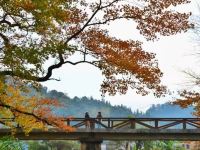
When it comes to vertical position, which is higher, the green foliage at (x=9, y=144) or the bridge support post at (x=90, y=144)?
the bridge support post at (x=90, y=144)

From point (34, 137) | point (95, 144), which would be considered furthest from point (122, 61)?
point (34, 137)

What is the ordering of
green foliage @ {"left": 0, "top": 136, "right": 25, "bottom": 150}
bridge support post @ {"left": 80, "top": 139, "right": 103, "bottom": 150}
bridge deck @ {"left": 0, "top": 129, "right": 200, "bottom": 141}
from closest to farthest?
green foliage @ {"left": 0, "top": 136, "right": 25, "bottom": 150} < bridge support post @ {"left": 80, "top": 139, "right": 103, "bottom": 150} < bridge deck @ {"left": 0, "top": 129, "right": 200, "bottom": 141}

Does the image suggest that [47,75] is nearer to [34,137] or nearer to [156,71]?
[156,71]

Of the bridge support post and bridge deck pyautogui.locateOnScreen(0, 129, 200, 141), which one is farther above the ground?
bridge deck pyautogui.locateOnScreen(0, 129, 200, 141)

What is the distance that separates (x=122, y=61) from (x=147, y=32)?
5.26 feet

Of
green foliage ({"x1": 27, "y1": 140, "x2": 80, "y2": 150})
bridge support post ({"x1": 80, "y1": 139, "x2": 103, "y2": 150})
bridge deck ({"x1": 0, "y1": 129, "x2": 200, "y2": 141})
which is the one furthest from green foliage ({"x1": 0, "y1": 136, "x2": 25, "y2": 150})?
green foliage ({"x1": 27, "y1": 140, "x2": 80, "y2": 150})

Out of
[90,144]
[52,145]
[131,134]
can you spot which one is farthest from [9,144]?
[52,145]

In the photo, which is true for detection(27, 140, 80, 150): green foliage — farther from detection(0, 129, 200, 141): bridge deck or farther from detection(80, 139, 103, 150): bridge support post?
detection(80, 139, 103, 150): bridge support post

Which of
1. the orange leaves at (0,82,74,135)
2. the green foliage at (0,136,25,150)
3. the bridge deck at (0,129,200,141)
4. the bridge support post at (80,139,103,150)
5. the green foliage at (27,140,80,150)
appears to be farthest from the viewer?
the green foliage at (27,140,80,150)

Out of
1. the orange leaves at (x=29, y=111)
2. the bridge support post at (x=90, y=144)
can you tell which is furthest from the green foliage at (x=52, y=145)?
the orange leaves at (x=29, y=111)

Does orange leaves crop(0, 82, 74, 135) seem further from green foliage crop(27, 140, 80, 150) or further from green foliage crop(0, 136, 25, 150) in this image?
green foliage crop(27, 140, 80, 150)

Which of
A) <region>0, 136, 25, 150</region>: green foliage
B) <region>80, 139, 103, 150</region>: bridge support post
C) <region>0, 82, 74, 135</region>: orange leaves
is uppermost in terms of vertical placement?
<region>0, 82, 74, 135</region>: orange leaves

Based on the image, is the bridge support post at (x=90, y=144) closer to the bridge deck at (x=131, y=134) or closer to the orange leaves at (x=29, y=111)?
the bridge deck at (x=131, y=134)

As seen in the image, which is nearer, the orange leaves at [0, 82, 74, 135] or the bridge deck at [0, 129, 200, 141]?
the orange leaves at [0, 82, 74, 135]
